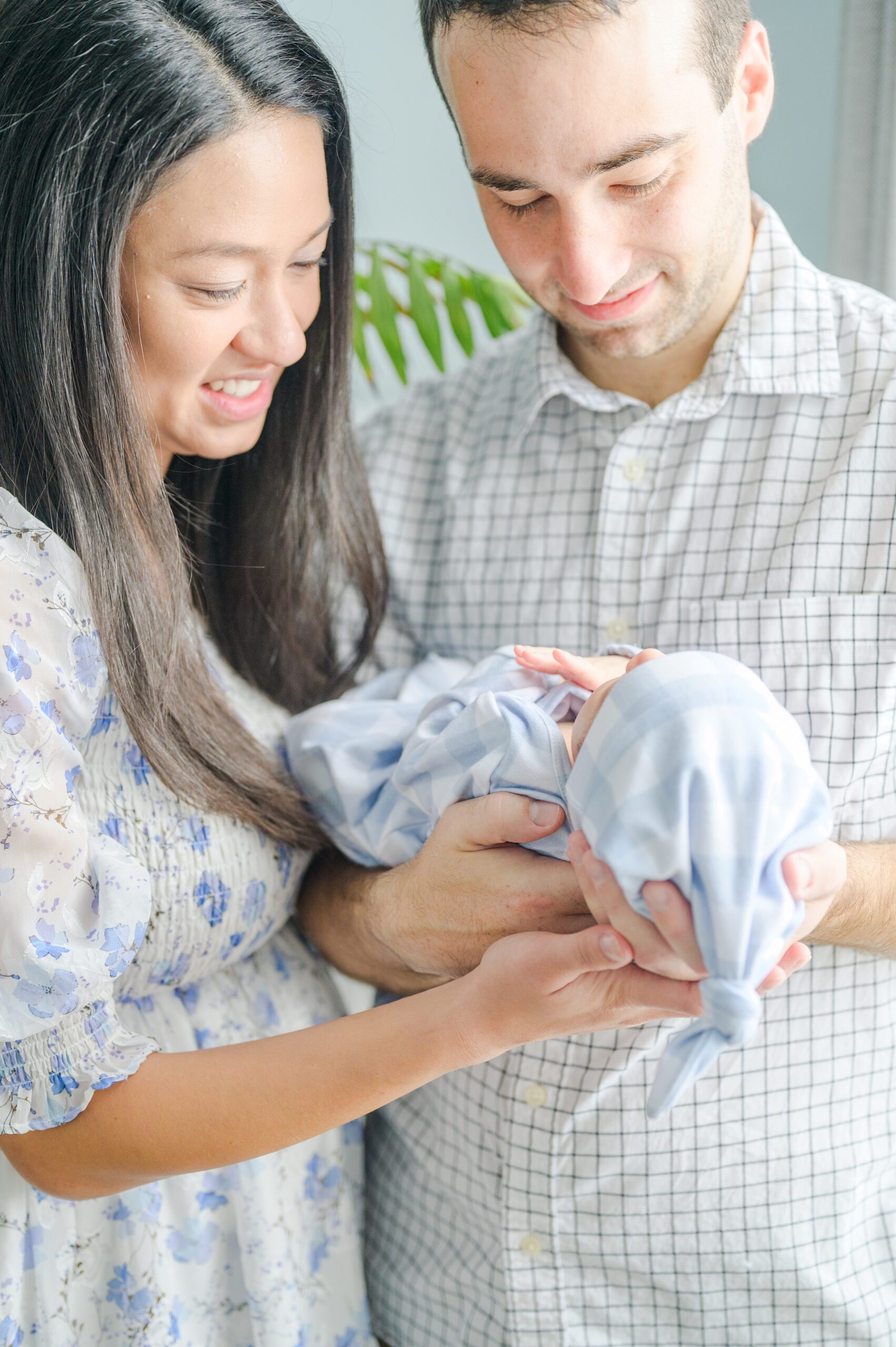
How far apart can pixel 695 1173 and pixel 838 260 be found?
1.63 m

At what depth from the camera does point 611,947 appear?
90cm

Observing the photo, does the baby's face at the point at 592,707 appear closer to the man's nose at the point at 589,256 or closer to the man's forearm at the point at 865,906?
the man's forearm at the point at 865,906

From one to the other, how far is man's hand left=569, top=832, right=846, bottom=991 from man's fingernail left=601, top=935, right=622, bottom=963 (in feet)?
0.03

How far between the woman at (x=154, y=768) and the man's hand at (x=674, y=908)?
5 centimetres

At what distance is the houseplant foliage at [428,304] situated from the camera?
2.03m

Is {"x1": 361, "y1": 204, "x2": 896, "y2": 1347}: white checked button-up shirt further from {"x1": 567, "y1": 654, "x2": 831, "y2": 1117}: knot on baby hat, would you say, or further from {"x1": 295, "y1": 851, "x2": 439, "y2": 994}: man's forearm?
{"x1": 567, "y1": 654, "x2": 831, "y2": 1117}: knot on baby hat

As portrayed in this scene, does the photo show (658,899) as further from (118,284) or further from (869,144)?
(869,144)

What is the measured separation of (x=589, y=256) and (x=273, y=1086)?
95 cm

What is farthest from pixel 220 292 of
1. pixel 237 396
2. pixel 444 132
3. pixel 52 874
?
pixel 444 132

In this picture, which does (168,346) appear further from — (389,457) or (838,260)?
(838,260)

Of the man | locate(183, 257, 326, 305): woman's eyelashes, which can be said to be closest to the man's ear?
the man

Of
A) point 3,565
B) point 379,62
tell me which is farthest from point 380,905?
point 379,62

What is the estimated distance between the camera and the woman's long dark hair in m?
1.07

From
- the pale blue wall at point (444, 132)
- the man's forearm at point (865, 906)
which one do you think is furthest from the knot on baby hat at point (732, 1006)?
the pale blue wall at point (444, 132)
